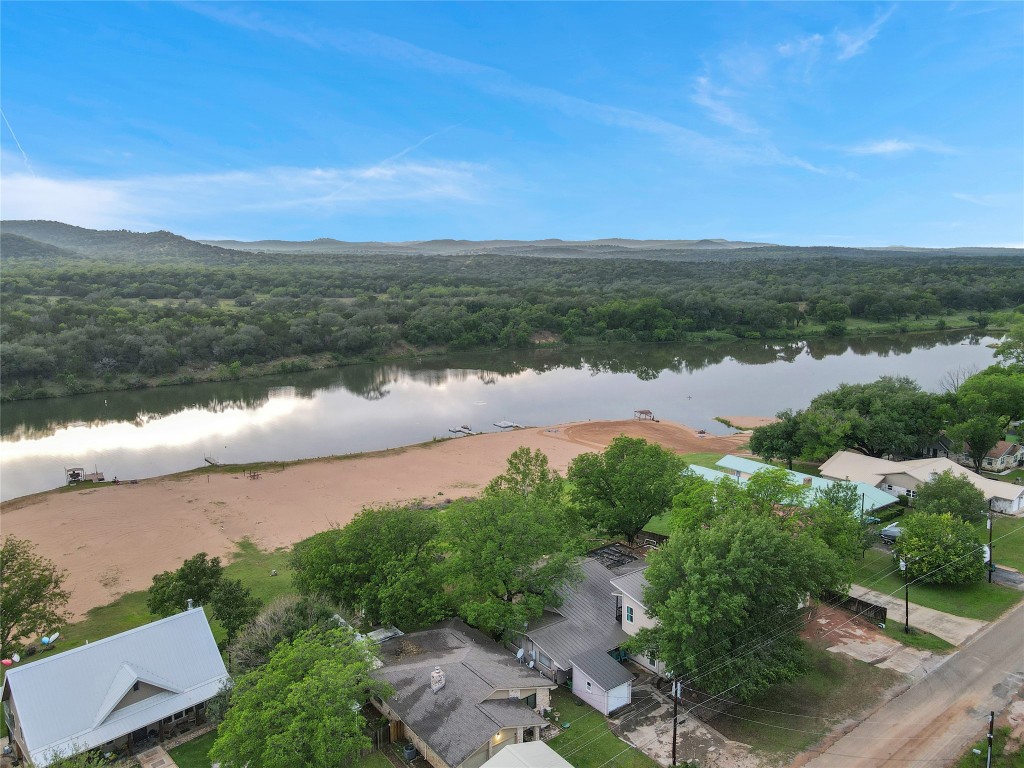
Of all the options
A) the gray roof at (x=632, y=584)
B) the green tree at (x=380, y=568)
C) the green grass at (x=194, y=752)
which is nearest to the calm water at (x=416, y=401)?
the green tree at (x=380, y=568)

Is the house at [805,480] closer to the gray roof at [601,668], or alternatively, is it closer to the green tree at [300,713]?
the gray roof at [601,668]

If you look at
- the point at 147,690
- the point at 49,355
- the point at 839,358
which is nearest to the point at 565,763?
the point at 147,690

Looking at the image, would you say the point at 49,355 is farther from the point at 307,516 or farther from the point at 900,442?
the point at 900,442

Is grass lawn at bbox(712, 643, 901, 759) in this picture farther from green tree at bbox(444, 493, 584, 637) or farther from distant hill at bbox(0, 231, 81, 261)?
distant hill at bbox(0, 231, 81, 261)

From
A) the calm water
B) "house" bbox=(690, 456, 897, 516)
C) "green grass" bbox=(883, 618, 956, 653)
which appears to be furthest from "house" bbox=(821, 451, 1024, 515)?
the calm water

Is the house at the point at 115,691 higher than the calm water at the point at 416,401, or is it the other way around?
the house at the point at 115,691
